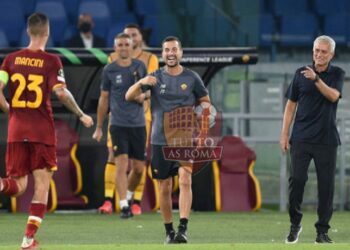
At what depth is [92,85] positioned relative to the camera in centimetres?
1748

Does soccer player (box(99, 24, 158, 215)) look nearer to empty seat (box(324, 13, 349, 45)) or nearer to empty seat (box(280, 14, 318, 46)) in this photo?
empty seat (box(280, 14, 318, 46))

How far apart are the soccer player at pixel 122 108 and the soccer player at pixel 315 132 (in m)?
3.88

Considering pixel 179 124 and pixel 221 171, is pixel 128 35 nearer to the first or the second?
pixel 221 171

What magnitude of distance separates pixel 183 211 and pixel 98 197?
515cm

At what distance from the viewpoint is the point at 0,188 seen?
34.0 ft

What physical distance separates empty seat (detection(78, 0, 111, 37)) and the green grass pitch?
6.35 metres

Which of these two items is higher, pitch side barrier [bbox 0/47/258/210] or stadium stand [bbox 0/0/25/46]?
stadium stand [bbox 0/0/25/46]

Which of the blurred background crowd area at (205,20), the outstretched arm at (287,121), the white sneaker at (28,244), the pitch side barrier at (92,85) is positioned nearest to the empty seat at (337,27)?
the blurred background crowd area at (205,20)

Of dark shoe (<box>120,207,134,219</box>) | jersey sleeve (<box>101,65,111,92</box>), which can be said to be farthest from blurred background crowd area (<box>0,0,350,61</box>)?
dark shoe (<box>120,207,134,219</box>)

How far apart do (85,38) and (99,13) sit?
6.72 ft

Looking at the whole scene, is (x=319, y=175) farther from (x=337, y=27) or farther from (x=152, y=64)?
(x=337, y=27)

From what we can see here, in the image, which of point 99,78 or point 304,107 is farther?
point 99,78

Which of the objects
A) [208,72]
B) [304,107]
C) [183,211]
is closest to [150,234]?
[183,211]

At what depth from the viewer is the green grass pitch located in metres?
12.3
